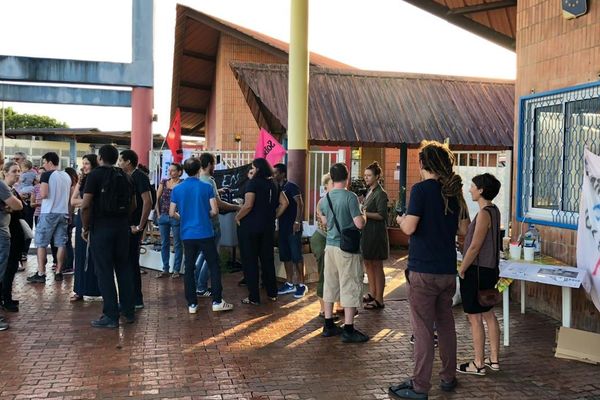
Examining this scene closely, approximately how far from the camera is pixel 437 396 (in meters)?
4.57

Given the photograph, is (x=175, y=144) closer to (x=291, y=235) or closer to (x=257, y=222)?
(x=291, y=235)

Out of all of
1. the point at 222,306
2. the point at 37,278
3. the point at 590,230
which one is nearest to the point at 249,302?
the point at 222,306

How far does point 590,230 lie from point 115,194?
184 inches

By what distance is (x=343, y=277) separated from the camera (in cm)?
590

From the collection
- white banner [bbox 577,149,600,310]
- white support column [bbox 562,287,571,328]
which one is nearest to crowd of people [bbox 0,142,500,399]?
white support column [bbox 562,287,571,328]

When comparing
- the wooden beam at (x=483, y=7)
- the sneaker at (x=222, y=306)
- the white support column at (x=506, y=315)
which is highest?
the wooden beam at (x=483, y=7)

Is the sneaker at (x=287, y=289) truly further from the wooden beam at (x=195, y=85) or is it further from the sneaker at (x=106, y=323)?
the wooden beam at (x=195, y=85)

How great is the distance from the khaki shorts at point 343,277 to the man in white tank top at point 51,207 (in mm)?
4452

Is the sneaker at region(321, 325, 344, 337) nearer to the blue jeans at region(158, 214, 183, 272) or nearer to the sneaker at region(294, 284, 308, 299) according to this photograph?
the sneaker at region(294, 284, 308, 299)

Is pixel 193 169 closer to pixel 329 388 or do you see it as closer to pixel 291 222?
pixel 291 222

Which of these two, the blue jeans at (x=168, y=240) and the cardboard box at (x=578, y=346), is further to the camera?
the blue jeans at (x=168, y=240)

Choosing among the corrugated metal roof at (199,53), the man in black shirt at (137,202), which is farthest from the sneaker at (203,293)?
the corrugated metal roof at (199,53)

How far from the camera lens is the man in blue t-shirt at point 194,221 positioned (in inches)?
270

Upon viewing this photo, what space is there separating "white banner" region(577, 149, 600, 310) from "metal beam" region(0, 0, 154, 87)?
37.7 feet
